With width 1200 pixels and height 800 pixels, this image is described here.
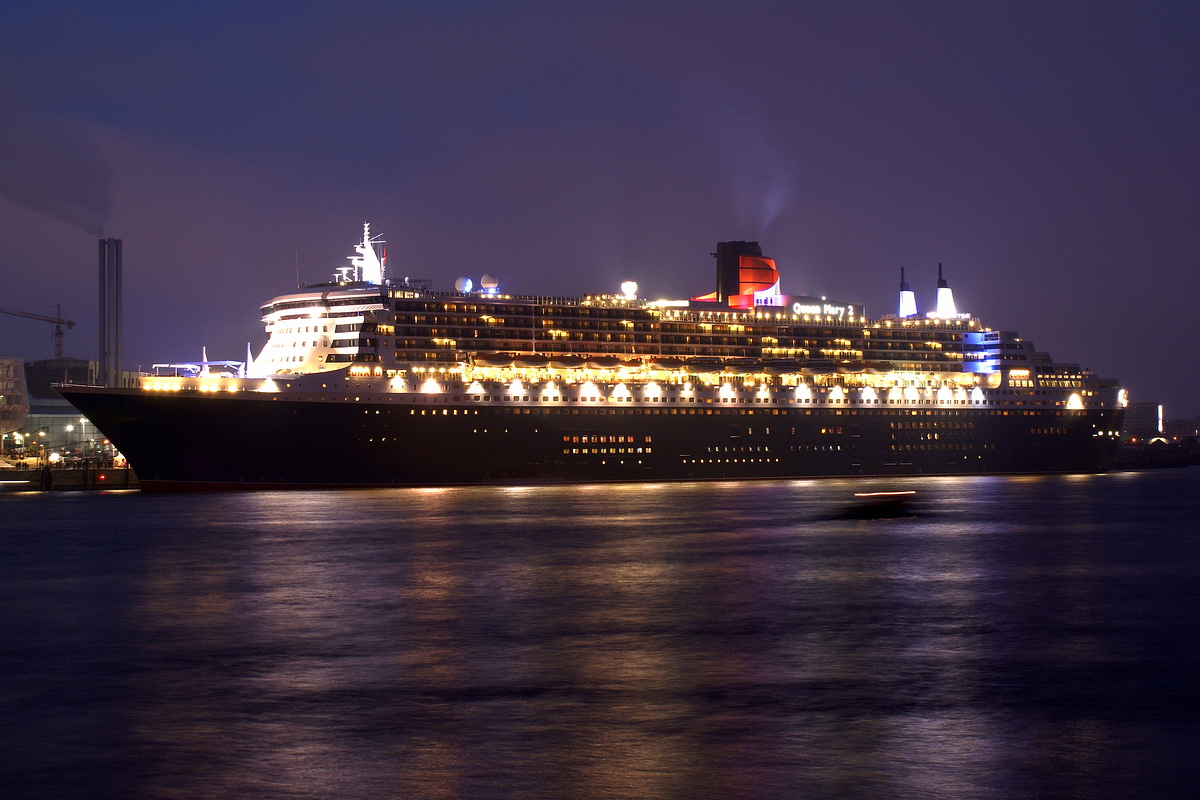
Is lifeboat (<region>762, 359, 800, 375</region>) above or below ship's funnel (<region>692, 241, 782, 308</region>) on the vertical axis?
below

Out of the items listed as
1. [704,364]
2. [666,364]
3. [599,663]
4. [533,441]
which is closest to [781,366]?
[704,364]

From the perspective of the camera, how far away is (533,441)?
67.6 meters

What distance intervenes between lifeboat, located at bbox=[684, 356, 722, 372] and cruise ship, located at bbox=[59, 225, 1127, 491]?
0.09 meters

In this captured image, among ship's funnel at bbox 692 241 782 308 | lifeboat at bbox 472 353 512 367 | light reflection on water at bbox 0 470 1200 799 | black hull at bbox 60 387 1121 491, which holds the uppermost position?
ship's funnel at bbox 692 241 782 308

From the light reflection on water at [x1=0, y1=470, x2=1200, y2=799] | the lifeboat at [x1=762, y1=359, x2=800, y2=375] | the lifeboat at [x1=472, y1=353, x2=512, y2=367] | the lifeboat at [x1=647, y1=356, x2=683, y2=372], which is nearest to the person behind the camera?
the light reflection on water at [x1=0, y1=470, x2=1200, y2=799]

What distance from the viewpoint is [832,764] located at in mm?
14039

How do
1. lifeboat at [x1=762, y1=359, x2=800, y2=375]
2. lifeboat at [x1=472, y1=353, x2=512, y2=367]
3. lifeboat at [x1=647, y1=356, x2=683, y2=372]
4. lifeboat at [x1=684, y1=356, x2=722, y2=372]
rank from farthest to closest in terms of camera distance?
lifeboat at [x1=762, y1=359, x2=800, y2=375] → lifeboat at [x1=684, y1=356, x2=722, y2=372] → lifeboat at [x1=647, y1=356, x2=683, y2=372] → lifeboat at [x1=472, y1=353, x2=512, y2=367]

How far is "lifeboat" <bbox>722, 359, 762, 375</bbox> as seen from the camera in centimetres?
7606

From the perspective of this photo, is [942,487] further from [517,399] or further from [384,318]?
[384,318]

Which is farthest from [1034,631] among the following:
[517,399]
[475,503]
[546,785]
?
[517,399]

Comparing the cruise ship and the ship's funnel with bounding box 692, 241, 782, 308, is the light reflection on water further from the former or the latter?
the ship's funnel with bounding box 692, 241, 782, 308

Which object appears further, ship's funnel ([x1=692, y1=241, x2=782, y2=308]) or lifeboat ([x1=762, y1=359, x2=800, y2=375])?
ship's funnel ([x1=692, y1=241, x2=782, y2=308])

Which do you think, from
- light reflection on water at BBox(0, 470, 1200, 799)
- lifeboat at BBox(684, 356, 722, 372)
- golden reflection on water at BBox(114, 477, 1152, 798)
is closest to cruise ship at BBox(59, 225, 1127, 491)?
lifeboat at BBox(684, 356, 722, 372)

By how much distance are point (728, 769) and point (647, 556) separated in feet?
75.3
